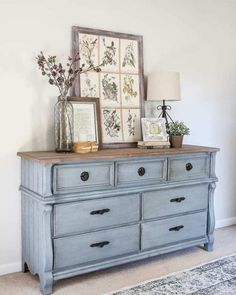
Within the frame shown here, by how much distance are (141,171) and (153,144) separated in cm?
35

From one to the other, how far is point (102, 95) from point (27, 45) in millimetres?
717

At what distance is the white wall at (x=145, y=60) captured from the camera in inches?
105

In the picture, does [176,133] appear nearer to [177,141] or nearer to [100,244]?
[177,141]

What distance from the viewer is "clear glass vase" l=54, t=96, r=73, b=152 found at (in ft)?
8.68

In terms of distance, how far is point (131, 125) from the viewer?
317 cm

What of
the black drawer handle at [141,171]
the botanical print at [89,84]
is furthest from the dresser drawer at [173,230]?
the botanical print at [89,84]

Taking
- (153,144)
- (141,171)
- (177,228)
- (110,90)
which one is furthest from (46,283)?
(110,90)

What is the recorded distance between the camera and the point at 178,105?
350 cm

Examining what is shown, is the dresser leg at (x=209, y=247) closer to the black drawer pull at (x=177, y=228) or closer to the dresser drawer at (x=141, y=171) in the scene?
the black drawer pull at (x=177, y=228)

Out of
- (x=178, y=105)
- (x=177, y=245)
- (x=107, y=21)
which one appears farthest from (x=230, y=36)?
(x=177, y=245)

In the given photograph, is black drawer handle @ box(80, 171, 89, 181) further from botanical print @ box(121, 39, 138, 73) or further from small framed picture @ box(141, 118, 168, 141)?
botanical print @ box(121, 39, 138, 73)

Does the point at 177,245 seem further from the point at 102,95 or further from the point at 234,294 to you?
the point at 102,95

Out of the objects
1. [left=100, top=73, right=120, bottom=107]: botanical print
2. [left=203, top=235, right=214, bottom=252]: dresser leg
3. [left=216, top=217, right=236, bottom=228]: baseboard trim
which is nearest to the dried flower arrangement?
[left=100, top=73, right=120, bottom=107]: botanical print

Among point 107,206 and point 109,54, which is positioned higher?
point 109,54
